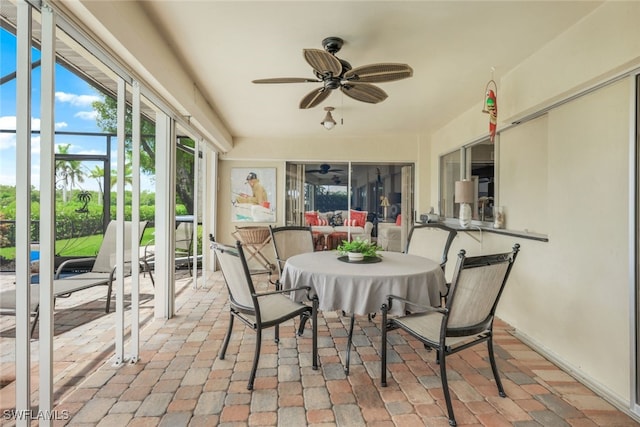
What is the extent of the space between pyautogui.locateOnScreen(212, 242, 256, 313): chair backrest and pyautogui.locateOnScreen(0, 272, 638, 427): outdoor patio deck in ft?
1.63

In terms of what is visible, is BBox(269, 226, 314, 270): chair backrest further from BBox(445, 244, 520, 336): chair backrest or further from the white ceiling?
BBox(445, 244, 520, 336): chair backrest

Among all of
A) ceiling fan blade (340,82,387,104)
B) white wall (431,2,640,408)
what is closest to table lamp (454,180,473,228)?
white wall (431,2,640,408)

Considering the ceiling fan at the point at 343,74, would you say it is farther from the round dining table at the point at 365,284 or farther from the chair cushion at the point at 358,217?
the chair cushion at the point at 358,217

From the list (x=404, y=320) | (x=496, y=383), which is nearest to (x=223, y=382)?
(x=404, y=320)

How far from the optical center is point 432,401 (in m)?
1.99

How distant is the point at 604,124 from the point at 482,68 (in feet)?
3.86

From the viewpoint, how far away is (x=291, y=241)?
3.75 meters

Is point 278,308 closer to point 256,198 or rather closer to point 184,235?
point 184,235

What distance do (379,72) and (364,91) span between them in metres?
0.42

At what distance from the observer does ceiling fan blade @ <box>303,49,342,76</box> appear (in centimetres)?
194

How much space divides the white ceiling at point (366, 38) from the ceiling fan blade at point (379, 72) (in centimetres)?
31

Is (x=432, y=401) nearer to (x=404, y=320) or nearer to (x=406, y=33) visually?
(x=404, y=320)

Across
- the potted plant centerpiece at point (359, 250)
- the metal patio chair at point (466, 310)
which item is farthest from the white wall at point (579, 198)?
the potted plant centerpiece at point (359, 250)

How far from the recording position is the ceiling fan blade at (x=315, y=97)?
2.62 metres
